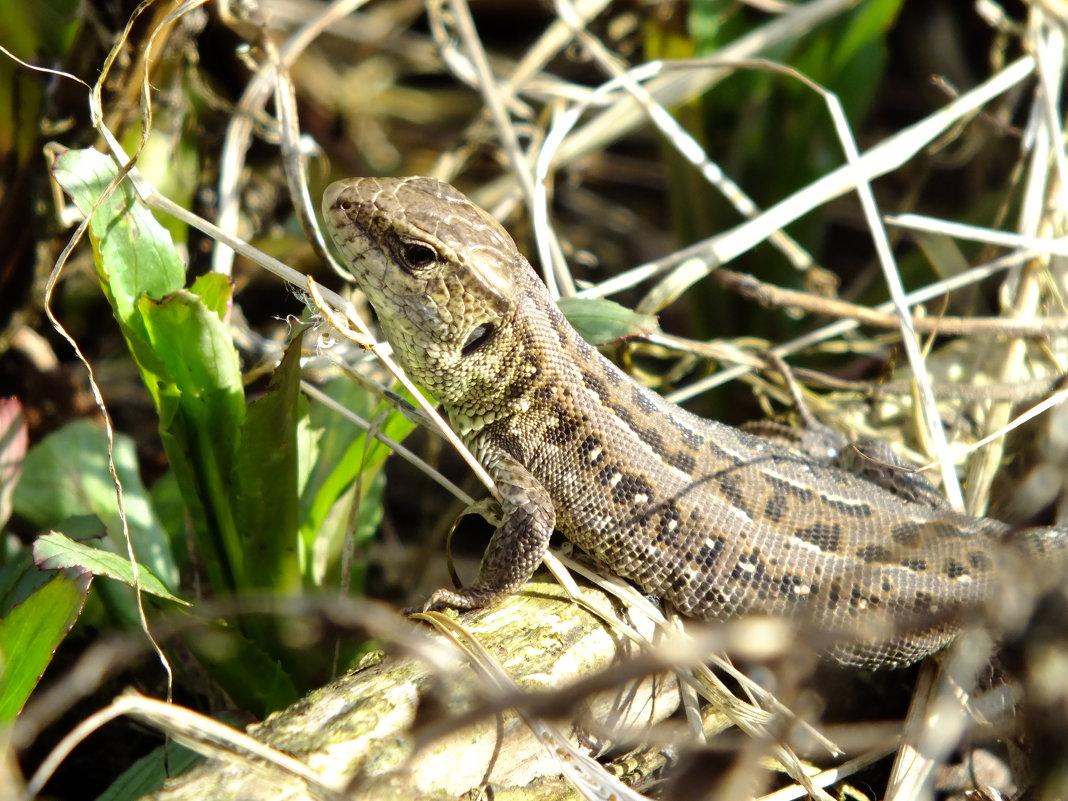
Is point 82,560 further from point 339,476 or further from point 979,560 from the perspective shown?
point 979,560

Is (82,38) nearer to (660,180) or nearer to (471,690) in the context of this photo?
(471,690)

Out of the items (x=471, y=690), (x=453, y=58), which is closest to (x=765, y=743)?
(x=471, y=690)

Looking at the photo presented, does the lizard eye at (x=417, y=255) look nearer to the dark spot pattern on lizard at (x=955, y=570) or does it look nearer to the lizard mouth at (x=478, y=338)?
the lizard mouth at (x=478, y=338)

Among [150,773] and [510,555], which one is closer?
[150,773]

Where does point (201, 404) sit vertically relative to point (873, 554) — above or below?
above

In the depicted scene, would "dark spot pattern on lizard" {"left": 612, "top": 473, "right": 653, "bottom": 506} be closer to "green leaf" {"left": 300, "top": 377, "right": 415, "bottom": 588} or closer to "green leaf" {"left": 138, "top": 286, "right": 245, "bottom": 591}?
"green leaf" {"left": 300, "top": 377, "right": 415, "bottom": 588}

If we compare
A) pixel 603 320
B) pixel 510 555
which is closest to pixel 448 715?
pixel 510 555

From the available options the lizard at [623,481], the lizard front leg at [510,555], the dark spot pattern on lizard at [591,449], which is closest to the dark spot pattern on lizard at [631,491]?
the lizard at [623,481]
